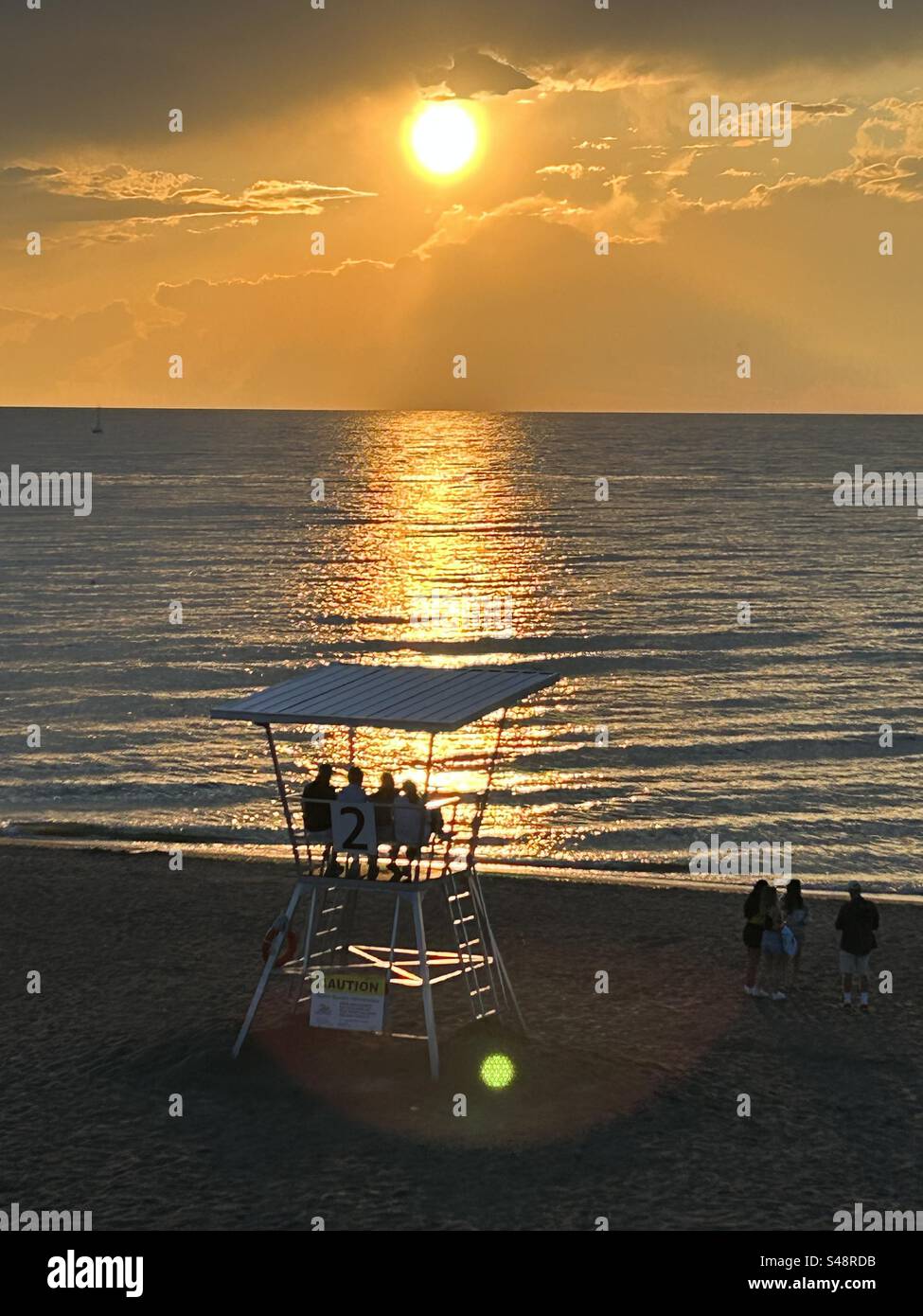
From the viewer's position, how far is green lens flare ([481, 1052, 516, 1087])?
631 inches

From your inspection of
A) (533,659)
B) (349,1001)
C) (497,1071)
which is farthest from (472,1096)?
(533,659)

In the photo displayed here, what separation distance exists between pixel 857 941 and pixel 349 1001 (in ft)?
20.4

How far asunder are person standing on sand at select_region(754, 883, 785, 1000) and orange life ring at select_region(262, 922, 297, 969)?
5712 mm

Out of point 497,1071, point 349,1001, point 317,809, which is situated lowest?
point 497,1071

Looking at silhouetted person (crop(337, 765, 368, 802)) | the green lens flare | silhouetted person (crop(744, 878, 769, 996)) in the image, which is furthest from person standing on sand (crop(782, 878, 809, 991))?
silhouetted person (crop(337, 765, 368, 802))

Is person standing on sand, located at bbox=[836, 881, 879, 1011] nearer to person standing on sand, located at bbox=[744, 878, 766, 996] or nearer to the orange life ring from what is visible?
person standing on sand, located at bbox=[744, 878, 766, 996]

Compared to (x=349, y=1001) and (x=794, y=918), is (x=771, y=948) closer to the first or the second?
(x=794, y=918)

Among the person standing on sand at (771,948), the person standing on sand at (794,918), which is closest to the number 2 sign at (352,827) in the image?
the person standing on sand at (771,948)

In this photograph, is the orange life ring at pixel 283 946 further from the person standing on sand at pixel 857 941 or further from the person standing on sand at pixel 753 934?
the person standing on sand at pixel 857 941

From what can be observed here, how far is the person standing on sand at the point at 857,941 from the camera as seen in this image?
61.1 feet

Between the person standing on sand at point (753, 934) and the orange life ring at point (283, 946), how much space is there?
5524mm

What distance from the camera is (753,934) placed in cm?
1906

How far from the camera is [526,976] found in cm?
1986
